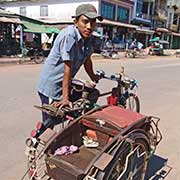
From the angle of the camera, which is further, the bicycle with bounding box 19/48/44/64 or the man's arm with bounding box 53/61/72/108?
the bicycle with bounding box 19/48/44/64

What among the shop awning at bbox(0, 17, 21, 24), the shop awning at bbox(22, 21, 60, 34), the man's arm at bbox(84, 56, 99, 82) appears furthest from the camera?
Result: the shop awning at bbox(22, 21, 60, 34)

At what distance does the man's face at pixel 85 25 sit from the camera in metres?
2.80

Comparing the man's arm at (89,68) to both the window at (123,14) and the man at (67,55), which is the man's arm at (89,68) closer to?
the man at (67,55)

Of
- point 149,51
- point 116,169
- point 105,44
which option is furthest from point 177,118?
point 149,51

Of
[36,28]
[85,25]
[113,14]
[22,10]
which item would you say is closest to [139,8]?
[113,14]

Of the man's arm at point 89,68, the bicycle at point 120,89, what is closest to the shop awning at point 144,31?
the bicycle at point 120,89

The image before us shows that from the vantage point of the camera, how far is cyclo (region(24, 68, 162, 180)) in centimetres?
251

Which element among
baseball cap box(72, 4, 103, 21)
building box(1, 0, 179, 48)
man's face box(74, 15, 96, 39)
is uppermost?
building box(1, 0, 179, 48)

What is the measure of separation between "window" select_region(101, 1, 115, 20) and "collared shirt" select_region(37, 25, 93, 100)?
27.2 metres

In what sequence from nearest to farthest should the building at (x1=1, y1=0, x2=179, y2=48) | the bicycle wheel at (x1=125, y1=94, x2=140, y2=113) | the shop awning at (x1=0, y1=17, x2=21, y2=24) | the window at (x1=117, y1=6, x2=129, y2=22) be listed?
1. the bicycle wheel at (x1=125, y1=94, x2=140, y2=113)
2. the shop awning at (x1=0, y1=17, x2=21, y2=24)
3. the building at (x1=1, y1=0, x2=179, y2=48)
4. the window at (x1=117, y1=6, x2=129, y2=22)

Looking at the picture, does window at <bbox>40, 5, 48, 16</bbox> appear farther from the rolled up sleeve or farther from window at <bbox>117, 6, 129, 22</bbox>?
the rolled up sleeve

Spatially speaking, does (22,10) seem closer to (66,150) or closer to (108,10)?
(108,10)

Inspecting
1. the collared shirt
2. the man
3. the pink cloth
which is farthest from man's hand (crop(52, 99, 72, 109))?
the pink cloth

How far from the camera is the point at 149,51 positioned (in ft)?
100
